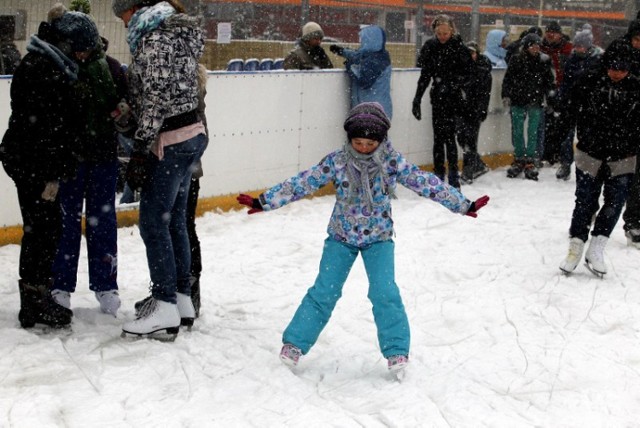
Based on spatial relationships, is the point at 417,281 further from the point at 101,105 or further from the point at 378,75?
the point at 378,75

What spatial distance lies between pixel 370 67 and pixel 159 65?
5530mm

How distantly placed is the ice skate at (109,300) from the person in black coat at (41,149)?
450 millimetres

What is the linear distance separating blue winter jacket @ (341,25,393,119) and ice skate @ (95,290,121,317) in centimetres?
492

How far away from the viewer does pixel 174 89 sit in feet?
15.8

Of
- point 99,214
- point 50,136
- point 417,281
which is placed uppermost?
point 50,136

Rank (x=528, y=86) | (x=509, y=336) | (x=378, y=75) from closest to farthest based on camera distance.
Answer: (x=509, y=336) → (x=378, y=75) → (x=528, y=86)

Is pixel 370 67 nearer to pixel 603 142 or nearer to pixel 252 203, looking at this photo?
pixel 603 142

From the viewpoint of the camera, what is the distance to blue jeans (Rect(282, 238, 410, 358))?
4.80 meters

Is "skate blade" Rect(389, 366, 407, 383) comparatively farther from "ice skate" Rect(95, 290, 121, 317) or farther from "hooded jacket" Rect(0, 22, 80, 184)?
"hooded jacket" Rect(0, 22, 80, 184)

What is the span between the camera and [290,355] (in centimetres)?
485

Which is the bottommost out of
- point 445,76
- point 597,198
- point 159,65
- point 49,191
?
point 597,198

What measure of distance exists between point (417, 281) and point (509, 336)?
4.39 ft

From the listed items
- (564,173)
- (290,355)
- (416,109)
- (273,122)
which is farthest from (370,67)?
(290,355)

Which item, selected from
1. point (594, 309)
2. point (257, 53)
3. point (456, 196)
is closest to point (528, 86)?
point (257, 53)
